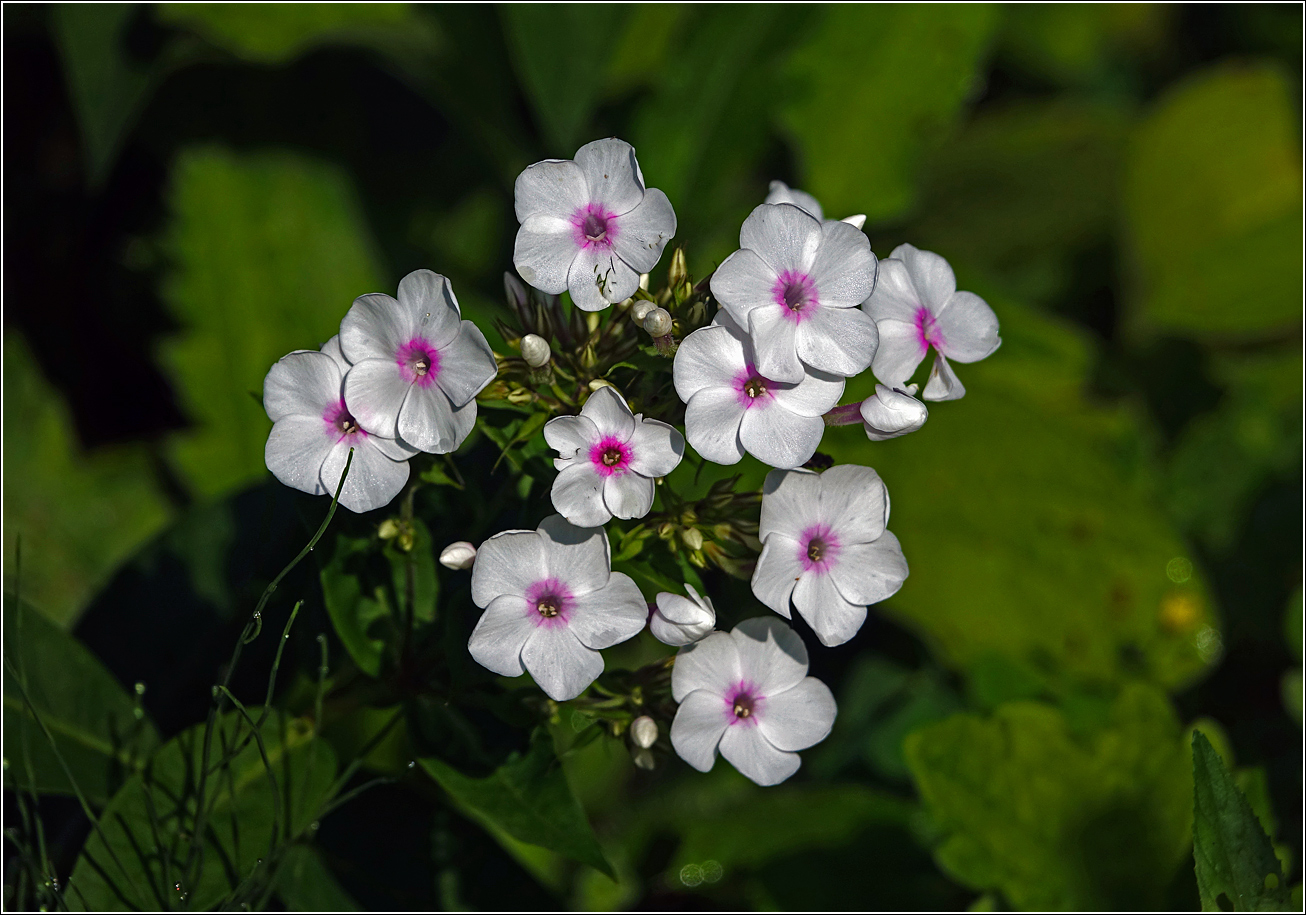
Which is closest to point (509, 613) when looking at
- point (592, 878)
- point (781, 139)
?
point (592, 878)

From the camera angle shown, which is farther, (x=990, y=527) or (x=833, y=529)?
(x=990, y=527)

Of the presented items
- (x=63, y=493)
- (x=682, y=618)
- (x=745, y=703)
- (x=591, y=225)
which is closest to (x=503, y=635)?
(x=682, y=618)

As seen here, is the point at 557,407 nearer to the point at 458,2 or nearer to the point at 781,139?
the point at 458,2

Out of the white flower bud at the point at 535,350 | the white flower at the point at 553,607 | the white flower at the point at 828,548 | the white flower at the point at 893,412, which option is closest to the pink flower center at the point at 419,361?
the white flower bud at the point at 535,350

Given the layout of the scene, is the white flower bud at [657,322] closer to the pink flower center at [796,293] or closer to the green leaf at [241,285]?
the pink flower center at [796,293]

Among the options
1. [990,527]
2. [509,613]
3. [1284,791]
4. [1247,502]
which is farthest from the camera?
[1247,502]

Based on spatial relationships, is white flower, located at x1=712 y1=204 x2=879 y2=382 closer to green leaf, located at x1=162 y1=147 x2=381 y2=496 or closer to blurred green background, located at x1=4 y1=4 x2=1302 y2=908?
blurred green background, located at x1=4 y1=4 x2=1302 y2=908
